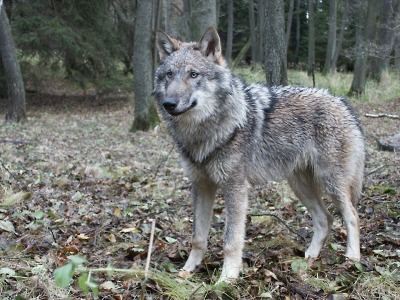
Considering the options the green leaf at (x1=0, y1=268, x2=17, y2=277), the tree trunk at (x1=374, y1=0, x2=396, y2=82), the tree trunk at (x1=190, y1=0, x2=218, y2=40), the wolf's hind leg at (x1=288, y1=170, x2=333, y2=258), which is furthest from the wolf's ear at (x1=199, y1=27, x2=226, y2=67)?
the tree trunk at (x1=374, y1=0, x2=396, y2=82)

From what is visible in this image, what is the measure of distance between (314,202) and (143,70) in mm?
9766

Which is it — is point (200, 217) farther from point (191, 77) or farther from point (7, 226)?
point (7, 226)

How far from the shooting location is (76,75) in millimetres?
19422

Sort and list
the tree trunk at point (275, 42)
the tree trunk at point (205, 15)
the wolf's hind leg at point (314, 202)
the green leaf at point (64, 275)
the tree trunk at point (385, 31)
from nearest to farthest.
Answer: the green leaf at point (64, 275) → the wolf's hind leg at point (314, 202) → the tree trunk at point (275, 42) → the tree trunk at point (205, 15) → the tree trunk at point (385, 31)

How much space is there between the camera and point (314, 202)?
504 cm

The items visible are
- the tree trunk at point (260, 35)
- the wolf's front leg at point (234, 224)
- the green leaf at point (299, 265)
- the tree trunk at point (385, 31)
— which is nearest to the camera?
the green leaf at point (299, 265)

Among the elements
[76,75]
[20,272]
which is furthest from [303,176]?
[76,75]

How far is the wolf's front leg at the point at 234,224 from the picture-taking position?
4.07 metres

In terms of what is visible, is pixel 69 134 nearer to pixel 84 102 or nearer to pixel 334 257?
pixel 84 102

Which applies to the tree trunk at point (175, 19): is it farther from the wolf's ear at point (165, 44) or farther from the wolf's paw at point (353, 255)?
the wolf's paw at point (353, 255)

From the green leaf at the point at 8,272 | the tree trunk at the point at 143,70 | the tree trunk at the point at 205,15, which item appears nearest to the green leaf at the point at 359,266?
the green leaf at the point at 8,272

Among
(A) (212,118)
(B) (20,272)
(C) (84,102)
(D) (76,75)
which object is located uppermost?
(A) (212,118)

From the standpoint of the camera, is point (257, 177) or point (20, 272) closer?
point (20, 272)

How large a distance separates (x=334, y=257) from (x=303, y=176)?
94 centimetres
